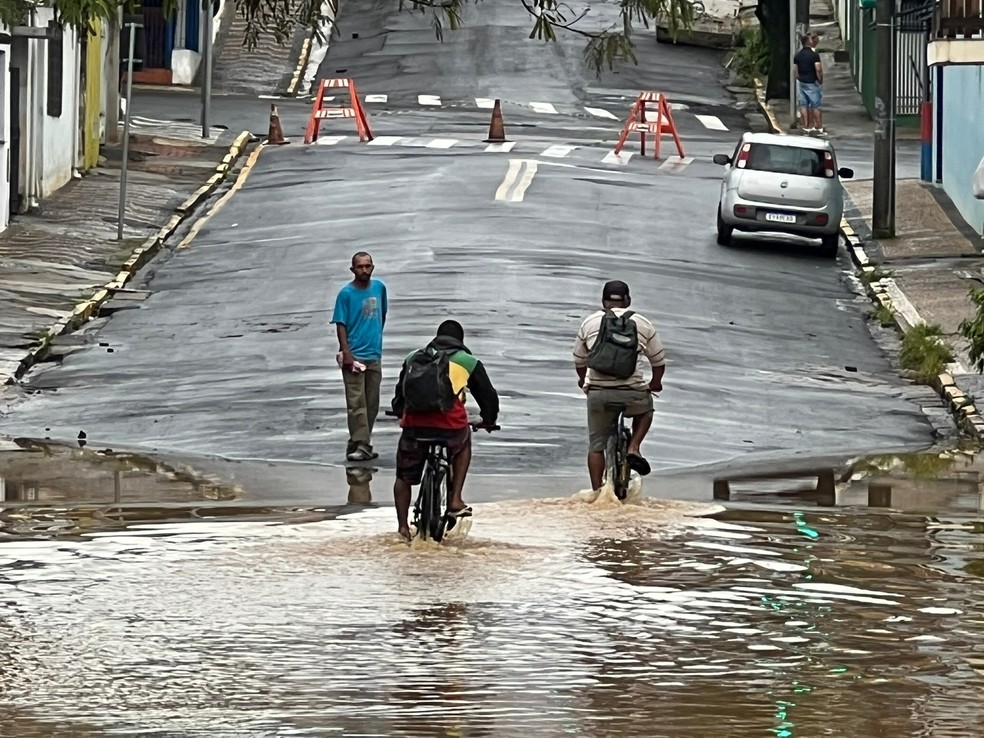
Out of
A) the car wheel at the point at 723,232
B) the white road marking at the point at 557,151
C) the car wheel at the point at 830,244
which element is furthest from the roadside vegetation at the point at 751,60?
the car wheel at the point at 723,232

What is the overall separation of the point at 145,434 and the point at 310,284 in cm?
798

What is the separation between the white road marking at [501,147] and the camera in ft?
130

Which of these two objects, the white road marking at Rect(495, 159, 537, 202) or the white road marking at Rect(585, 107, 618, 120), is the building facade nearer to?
the white road marking at Rect(495, 159, 537, 202)

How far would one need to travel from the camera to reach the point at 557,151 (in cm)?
3981

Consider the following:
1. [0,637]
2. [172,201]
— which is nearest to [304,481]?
[0,637]

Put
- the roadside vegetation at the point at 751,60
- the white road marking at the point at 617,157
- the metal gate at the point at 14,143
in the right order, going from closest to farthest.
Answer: the metal gate at the point at 14,143 → the white road marking at the point at 617,157 → the roadside vegetation at the point at 751,60

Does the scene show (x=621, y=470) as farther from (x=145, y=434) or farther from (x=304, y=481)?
(x=145, y=434)

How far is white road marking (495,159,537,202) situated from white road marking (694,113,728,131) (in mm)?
8543

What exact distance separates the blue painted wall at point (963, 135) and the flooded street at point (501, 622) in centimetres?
1841

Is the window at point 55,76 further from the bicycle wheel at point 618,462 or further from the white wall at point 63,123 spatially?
the bicycle wheel at point 618,462

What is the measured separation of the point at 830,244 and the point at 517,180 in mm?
6353

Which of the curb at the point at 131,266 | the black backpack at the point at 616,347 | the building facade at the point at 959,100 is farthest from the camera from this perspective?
the building facade at the point at 959,100

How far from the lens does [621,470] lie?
1529 centimetres

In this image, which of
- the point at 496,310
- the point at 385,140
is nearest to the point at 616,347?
the point at 496,310
